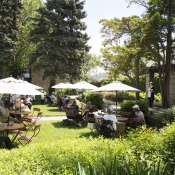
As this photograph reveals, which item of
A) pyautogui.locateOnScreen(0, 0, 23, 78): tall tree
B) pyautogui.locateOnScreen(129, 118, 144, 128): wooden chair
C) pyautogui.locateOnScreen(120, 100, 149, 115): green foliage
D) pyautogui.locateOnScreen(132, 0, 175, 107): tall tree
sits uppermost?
pyautogui.locateOnScreen(0, 0, 23, 78): tall tree

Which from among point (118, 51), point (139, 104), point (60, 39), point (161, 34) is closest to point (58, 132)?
point (139, 104)

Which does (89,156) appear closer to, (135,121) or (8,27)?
(135,121)

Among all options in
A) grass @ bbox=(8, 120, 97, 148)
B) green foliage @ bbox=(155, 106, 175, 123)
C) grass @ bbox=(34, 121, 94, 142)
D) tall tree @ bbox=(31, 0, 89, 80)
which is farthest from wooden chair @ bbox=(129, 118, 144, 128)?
tall tree @ bbox=(31, 0, 89, 80)

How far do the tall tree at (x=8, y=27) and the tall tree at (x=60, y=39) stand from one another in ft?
7.60

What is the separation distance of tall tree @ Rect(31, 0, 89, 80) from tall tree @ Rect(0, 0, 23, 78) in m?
2.32

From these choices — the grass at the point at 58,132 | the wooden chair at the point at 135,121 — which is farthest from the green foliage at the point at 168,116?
the grass at the point at 58,132

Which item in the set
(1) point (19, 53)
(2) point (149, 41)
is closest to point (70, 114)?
(2) point (149, 41)

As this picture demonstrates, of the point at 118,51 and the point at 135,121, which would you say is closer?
the point at 135,121

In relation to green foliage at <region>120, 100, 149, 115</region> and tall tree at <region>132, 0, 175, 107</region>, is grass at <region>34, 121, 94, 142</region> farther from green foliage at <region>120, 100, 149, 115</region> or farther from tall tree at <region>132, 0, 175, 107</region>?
tall tree at <region>132, 0, 175, 107</region>

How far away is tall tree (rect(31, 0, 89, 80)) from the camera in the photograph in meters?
26.9

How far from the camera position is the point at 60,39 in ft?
88.4

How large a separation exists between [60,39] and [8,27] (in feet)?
22.2

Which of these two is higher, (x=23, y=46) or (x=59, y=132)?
(x=23, y=46)

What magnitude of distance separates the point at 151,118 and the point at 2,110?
7.62 metres
